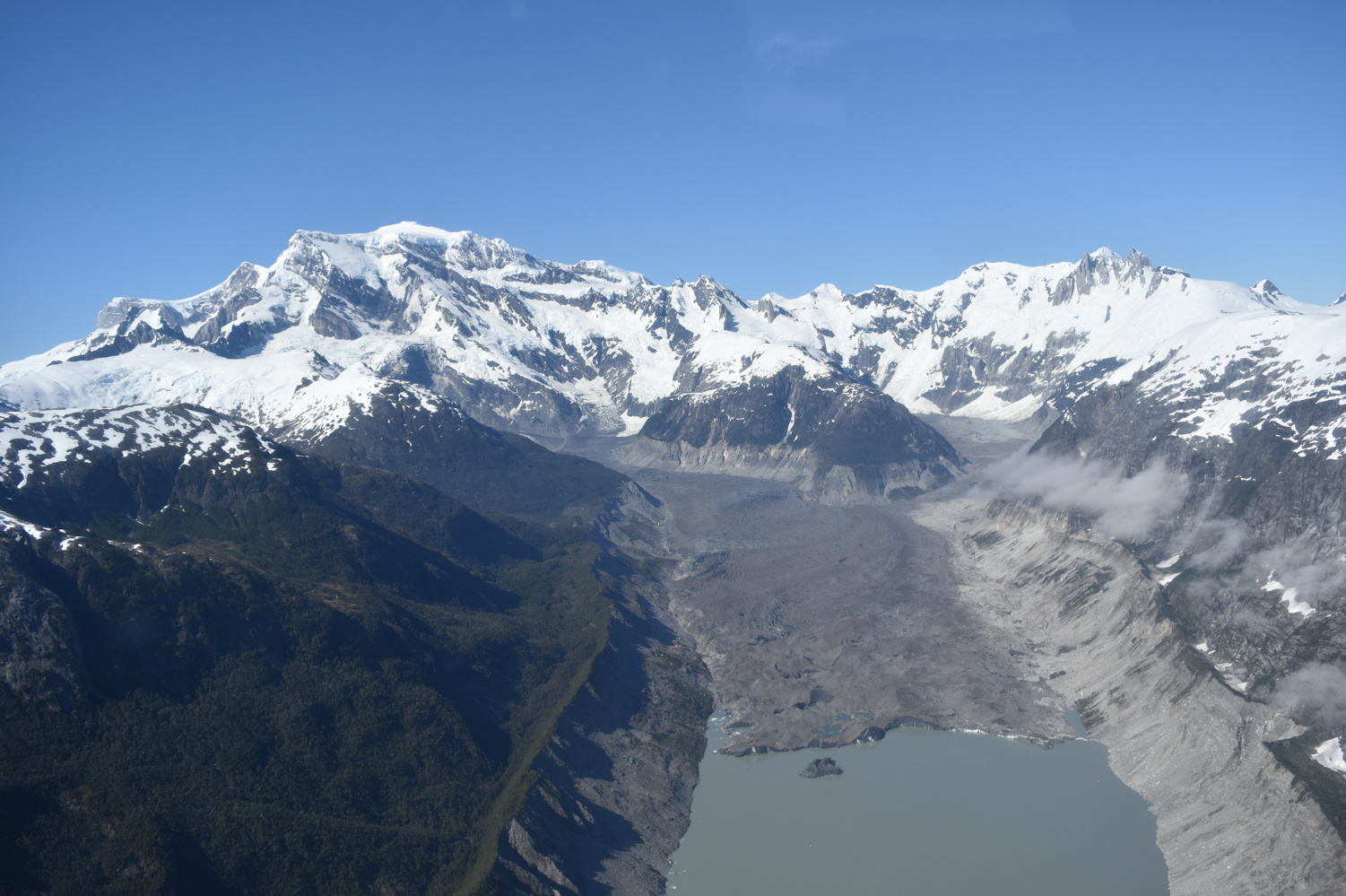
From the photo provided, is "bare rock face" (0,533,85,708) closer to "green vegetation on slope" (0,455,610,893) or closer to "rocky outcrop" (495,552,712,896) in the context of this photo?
"green vegetation on slope" (0,455,610,893)

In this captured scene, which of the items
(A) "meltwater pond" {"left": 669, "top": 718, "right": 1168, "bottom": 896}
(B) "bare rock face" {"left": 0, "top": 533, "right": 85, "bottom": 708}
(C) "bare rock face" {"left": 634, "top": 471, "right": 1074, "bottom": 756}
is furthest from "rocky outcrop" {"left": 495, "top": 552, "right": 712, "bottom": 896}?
(B) "bare rock face" {"left": 0, "top": 533, "right": 85, "bottom": 708}

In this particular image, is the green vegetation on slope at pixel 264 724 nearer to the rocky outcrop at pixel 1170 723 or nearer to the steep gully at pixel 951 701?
the steep gully at pixel 951 701

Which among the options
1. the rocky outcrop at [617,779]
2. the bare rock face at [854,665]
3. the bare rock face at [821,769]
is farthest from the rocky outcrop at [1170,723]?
the rocky outcrop at [617,779]

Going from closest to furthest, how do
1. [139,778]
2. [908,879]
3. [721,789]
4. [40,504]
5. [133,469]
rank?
[139,778] → [908,879] → [721,789] → [40,504] → [133,469]

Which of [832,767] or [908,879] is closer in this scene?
[908,879]

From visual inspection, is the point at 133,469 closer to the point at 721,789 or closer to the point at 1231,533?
the point at 721,789

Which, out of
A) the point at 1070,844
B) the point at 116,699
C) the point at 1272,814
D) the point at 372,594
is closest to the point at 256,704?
the point at 116,699
